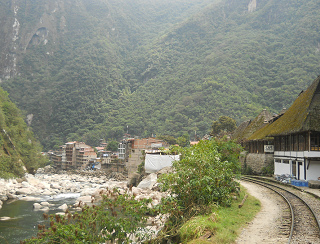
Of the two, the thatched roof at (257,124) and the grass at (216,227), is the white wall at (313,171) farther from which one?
the thatched roof at (257,124)

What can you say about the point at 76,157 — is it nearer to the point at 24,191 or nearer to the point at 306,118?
the point at 24,191

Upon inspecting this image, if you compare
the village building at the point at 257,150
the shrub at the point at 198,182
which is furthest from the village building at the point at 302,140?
the shrub at the point at 198,182

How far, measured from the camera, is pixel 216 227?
9.21 m

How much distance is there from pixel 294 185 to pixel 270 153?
8560mm

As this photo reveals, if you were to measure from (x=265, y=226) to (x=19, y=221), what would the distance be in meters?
19.1

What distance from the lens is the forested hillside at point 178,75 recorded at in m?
86.2

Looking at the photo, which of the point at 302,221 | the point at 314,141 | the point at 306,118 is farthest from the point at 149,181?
the point at 302,221

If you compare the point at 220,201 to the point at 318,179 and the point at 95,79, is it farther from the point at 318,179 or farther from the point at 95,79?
A: the point at 95,79

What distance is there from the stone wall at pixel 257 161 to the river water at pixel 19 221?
19.7 metres

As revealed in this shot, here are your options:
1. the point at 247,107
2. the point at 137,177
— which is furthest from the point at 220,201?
the point at 247,107

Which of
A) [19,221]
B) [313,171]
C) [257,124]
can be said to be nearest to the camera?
[313,171]

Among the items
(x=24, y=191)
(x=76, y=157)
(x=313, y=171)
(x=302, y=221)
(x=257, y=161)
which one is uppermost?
(x=257, y=161)

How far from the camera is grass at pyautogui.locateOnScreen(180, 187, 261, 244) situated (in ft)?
27.8

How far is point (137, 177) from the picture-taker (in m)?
39.3
